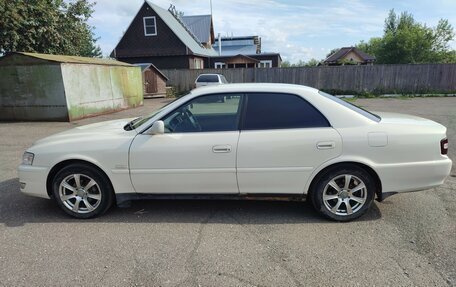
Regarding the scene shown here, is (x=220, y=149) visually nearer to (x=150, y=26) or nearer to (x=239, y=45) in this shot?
(x=150, y=26)

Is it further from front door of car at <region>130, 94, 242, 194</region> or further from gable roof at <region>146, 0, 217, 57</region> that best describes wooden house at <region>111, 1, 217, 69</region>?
front door of car at <region>130, 94, 242, 194</region>

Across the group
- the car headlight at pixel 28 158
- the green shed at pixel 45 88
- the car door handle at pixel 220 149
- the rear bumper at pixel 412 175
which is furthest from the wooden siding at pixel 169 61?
the rear bumper at pixel 412 175

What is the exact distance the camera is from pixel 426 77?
23.1m

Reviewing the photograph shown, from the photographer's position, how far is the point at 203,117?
162 inches

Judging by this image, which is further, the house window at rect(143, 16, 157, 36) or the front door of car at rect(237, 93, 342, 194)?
the house window at rect(143, 16, 157, 36)

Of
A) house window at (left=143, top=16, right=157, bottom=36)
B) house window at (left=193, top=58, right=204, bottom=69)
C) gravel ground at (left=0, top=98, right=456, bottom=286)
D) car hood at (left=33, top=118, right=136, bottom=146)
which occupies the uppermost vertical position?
Result: house window at (left=143, top=16, right=157, bottom=36)

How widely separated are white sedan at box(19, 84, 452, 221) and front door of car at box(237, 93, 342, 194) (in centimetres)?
1

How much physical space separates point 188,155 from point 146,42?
A: 30.6 m

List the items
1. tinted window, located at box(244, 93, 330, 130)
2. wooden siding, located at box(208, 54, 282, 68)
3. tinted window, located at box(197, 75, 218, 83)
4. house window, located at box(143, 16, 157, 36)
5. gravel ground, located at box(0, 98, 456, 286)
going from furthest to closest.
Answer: wooden siding, located at box(208, 54, 282, 68), house window, located at box(143, 16, 157, 36), tinted window, located at box(197, 75, 218, 83), tinted window, located at box(244, 93, 330, 130), gravel ground, located at box(0, 98, 456, 286)

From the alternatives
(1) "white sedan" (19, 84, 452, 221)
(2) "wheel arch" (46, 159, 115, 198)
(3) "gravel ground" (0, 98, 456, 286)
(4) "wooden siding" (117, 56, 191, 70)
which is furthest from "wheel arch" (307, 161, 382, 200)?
(4) "wooden siding" (117, 56, 191, 70)

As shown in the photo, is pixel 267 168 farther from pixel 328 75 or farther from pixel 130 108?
pixel 328 75

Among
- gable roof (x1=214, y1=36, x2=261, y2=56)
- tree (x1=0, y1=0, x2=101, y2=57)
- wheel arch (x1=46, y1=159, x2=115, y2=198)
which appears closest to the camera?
wheel arch (x1=46, y1=159, x2=115, y2=198)

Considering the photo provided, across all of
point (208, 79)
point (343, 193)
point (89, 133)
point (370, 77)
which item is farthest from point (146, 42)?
point (343, 193)

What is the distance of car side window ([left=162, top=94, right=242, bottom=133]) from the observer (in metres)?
3.88
